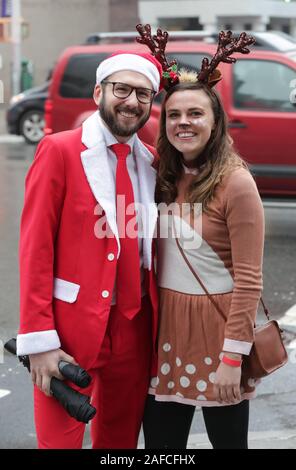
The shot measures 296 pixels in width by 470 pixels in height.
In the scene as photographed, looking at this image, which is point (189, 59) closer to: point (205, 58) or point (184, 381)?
point (205, 58)

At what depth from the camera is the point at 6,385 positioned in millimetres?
5266

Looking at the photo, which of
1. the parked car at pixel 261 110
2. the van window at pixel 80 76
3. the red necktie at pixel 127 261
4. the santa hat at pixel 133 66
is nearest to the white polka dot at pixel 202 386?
the red necktie at pixel 127 261

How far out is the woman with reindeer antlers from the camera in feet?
9.78

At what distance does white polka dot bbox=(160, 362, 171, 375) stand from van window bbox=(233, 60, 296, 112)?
7.05m

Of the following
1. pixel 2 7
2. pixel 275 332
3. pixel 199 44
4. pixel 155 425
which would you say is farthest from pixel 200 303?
pixel 2 7

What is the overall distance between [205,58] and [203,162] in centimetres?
37

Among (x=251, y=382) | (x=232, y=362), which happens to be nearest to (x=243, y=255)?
(x=232, y=362)

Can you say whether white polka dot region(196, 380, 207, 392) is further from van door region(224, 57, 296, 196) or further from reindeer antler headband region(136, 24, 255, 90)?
van door region(224, 57, 296, 196)

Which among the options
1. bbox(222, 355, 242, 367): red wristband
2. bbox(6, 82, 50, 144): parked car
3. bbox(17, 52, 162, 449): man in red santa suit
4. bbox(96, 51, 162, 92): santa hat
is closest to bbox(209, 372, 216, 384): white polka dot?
bbox(222, 355, 242, 367): red wristband

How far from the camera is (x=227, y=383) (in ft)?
9.82

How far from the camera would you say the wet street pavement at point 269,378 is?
4.53m

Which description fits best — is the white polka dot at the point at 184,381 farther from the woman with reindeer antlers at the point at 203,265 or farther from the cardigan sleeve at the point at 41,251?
the cardigan sleeve at the point at 41,251

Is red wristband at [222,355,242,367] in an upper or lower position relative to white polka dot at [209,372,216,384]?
upper

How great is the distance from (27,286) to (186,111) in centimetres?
82
